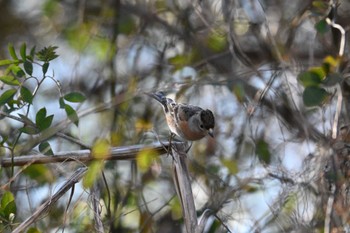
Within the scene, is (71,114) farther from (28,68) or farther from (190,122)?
(190,122)

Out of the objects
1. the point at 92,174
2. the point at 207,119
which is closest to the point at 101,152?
the point at 92,174

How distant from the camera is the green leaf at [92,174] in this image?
133 inches

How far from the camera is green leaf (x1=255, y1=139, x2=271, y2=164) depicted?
182 inches

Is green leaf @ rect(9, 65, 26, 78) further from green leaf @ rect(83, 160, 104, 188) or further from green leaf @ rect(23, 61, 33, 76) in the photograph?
green leaf @ rect(83, 160, 104, 188)

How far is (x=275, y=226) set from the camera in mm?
3988

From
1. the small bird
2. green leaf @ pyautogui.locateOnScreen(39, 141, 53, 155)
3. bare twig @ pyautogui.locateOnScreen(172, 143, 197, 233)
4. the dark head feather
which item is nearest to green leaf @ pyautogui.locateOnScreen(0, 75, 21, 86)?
green leaf @ pyautogui.locateOnScreen(39, 141, 53, 155)

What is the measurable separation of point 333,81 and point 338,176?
401 millimetres

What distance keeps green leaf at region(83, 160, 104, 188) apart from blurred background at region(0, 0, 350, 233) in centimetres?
31

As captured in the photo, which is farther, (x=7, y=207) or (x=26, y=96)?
(x=26, y=96)

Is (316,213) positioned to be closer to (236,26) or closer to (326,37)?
(326,37)

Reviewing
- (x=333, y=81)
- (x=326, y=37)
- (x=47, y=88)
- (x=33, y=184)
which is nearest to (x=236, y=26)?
(x=326, y=37)

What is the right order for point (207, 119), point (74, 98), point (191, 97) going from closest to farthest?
1. point (74, 98)
2. point (207, 119)
3. point (191, 97)

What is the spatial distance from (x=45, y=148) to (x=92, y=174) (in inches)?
11.4

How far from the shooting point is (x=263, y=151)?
4.78 metres
